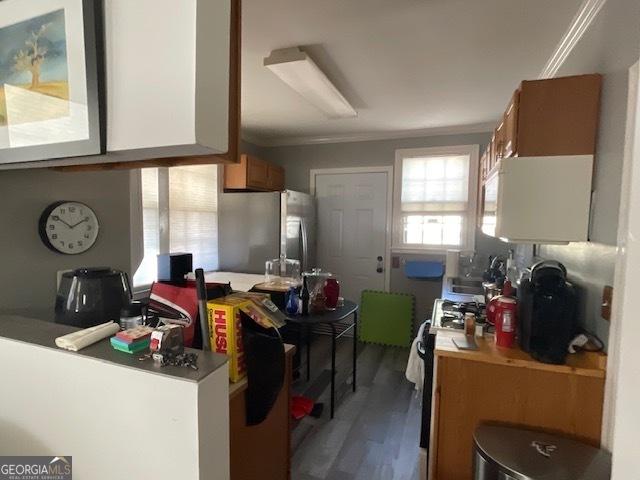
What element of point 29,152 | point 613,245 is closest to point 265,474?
point 29,152

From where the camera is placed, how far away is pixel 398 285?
407 centimetres

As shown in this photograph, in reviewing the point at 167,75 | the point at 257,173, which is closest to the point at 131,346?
the point at 167,75

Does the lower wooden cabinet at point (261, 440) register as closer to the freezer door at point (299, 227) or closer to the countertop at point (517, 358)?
the countertop at point (517, 358)

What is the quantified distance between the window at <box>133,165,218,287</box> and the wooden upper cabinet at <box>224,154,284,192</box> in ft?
0.57

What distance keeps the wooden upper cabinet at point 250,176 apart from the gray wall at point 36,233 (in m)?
2.05

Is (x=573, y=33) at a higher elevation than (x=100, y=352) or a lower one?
higher

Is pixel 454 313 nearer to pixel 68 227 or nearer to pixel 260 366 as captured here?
pixel 260 366

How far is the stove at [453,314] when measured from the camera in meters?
1.89

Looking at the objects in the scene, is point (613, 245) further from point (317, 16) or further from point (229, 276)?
point (229, 276)

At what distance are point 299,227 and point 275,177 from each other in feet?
2.78

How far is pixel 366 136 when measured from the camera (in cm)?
411

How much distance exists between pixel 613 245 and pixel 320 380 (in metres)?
2.44

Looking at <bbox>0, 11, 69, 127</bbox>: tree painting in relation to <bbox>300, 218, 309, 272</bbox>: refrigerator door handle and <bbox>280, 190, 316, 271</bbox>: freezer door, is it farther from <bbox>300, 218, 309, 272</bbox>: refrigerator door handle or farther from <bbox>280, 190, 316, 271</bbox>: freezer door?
<bbox>300, 218, 309, 272</bbox>: refrigerator door handle

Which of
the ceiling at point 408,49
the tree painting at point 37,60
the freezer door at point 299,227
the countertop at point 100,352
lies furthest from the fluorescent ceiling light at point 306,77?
the countertop at point 100,352
